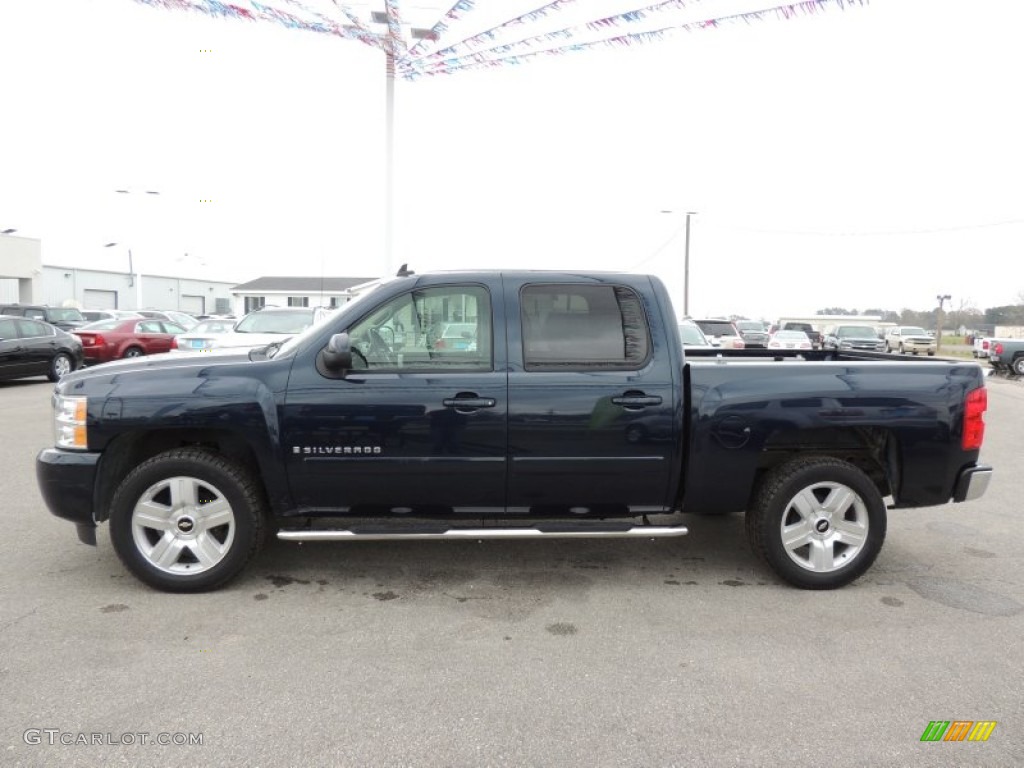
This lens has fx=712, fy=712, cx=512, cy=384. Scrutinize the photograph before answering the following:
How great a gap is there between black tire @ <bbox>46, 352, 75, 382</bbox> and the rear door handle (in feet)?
48.9

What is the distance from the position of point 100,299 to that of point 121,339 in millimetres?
54761

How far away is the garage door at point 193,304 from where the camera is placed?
77.2m

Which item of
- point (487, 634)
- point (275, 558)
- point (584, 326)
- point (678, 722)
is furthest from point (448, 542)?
point (678, 722)

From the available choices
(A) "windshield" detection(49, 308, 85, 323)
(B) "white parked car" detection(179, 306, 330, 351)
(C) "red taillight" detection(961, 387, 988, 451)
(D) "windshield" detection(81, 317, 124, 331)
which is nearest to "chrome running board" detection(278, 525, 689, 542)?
(C) "red taillight" detection(961, 387, 988, 451)

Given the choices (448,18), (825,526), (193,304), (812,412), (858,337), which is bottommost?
(825,526)

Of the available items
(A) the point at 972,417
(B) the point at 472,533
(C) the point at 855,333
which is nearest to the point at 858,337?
(C) the point at 855,333

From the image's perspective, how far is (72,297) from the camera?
2402 inches

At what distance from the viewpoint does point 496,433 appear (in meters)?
4.06

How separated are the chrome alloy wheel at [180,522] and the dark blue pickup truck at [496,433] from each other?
11mm

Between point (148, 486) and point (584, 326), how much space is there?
266 centimetres

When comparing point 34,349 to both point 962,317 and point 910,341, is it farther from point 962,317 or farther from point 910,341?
point 962,317

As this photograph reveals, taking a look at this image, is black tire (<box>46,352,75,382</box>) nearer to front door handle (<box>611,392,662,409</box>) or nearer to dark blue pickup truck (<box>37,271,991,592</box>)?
dark blue pickup truck (<box>37,271,991,592</box>)

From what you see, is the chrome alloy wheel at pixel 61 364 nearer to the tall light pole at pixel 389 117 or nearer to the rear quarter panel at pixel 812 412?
the tall light pole at pixel 389 117

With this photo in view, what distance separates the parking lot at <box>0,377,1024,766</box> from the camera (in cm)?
274
